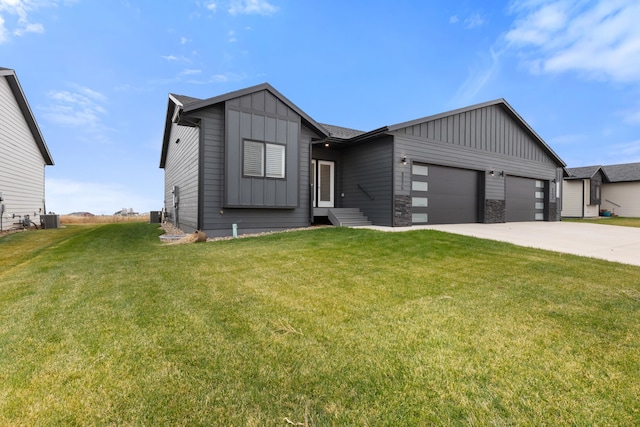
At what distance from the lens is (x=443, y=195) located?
1088cm

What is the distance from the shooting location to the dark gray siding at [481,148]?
9.78 meters

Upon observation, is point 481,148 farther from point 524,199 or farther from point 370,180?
point 370,180

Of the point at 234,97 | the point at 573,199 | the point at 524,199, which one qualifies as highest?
the point at 234,97

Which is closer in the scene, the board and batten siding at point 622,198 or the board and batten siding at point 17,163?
the board and batten siding at point 17,163

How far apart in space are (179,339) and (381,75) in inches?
Answer: 745

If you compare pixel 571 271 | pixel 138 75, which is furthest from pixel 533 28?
pixel 138 75

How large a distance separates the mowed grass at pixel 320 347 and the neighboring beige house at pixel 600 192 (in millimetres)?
22642

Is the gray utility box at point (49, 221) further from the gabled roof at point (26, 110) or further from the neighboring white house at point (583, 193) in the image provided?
the neighboring white house at point (583, 193)

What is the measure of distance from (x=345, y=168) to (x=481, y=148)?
5.83 m

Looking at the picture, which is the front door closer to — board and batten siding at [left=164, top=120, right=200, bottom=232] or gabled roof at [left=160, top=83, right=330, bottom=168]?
gabled roof at [left=160, top=83, right=330, bottom=168]

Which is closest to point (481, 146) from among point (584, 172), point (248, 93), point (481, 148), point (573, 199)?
point (481, 148)

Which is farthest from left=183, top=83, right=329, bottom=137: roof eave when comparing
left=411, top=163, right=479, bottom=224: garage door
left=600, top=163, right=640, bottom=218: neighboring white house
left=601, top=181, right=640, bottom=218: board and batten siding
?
left=601, top=181, right=640, bottom=218: board and batten siding

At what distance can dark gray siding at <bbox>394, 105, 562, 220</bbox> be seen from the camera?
978 centimetres

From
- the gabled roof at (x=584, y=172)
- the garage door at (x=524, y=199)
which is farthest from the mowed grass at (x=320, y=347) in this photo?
the gabled roof at (x=584, y=172)
